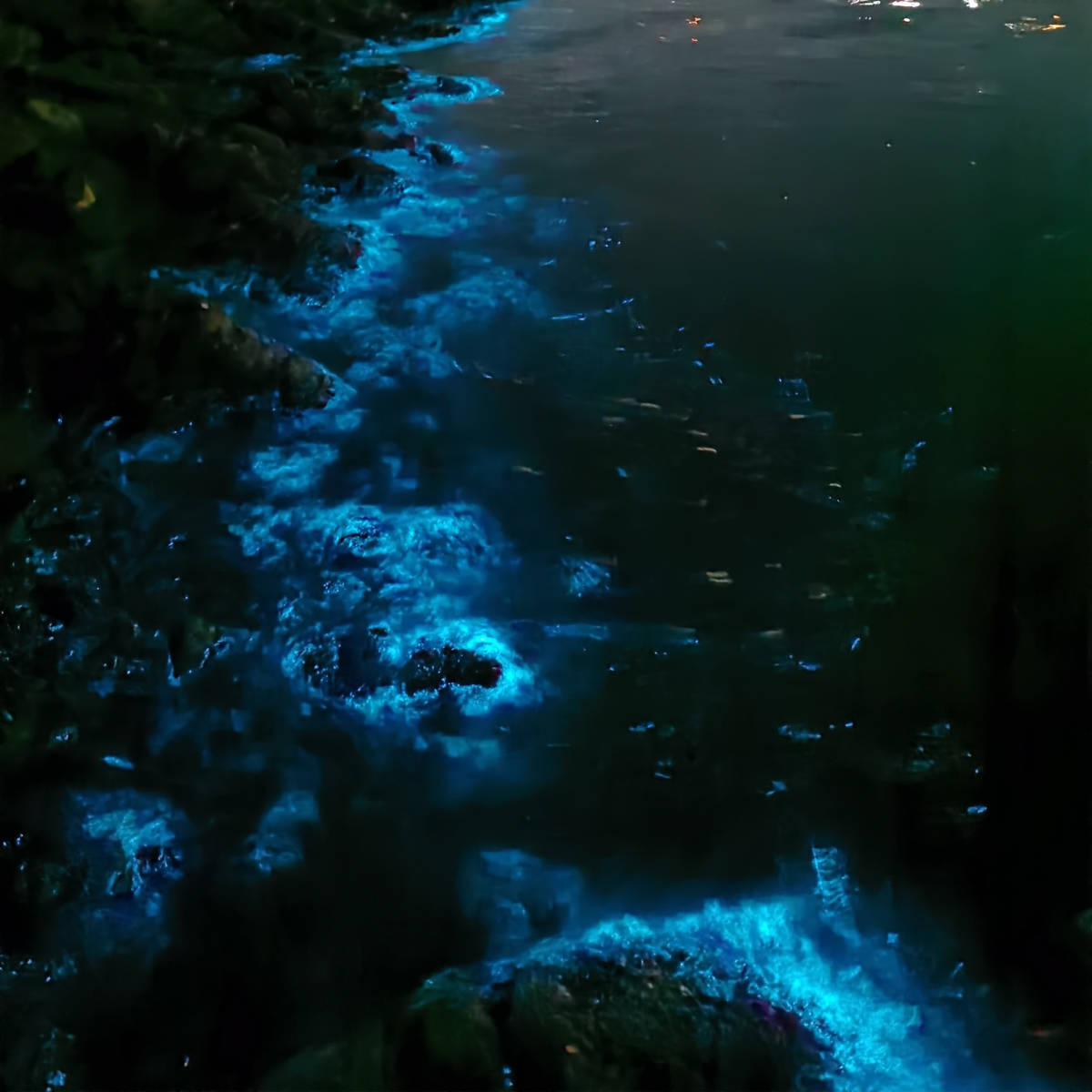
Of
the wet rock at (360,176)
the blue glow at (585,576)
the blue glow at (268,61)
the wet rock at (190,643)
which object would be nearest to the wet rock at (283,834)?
the wet rock at (190,643)

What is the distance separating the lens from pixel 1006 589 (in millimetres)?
3916

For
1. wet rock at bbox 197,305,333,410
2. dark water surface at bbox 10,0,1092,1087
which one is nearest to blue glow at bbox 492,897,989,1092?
dark water surface at bbox 10,0,1092,1087

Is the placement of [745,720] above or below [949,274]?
below

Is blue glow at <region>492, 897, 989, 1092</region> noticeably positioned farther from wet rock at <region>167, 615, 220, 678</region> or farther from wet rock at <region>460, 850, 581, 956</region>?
wet rock at <region>167, 615, 220, 678</region>

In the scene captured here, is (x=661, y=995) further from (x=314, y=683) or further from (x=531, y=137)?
(x=531, y=137)

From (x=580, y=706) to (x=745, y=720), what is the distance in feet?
2.34

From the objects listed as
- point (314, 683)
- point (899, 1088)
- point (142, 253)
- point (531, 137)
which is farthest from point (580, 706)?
point (531, 137)

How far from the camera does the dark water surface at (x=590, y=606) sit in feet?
9.29

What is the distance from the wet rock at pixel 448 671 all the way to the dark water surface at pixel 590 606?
0.03 m

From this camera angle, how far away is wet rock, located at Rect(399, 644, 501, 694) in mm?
3625

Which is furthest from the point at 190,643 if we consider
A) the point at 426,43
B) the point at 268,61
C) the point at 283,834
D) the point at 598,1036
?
the point at 426,43

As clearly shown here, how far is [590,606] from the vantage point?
13.0 ft

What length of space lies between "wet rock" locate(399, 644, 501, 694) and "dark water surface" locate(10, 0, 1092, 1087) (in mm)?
35

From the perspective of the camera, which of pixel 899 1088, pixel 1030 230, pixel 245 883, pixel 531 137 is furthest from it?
pixel 531 137
